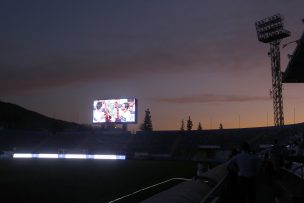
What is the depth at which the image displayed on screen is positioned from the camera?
252 feet

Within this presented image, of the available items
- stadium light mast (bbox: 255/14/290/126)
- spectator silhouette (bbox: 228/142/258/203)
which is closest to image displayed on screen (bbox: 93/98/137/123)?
stadium light mast (bbox: 255/14/290/126)

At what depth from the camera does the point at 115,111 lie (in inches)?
3068

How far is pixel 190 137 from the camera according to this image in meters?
83.9

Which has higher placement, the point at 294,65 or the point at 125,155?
the point at 294,65

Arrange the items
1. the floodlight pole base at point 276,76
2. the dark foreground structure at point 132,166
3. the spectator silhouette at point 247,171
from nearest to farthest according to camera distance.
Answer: the spectator silhouette at point 247,171, the dark foreground structure at point 132,166, the floodlight pole base at point 276,76

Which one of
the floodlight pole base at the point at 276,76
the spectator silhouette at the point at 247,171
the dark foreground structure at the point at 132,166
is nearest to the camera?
the spectator silhouette at the point at 247,171

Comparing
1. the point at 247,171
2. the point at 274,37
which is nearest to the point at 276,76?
the point at 274,37

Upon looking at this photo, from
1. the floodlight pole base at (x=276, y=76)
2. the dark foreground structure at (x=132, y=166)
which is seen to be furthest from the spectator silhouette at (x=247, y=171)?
the floodlight pole base at (x=276, y=76)

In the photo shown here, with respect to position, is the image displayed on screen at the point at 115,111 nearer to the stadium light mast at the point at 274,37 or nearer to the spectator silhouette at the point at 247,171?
the stadium light mast at the point at 274,37

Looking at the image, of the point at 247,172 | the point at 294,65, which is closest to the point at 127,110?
the point at 294,65

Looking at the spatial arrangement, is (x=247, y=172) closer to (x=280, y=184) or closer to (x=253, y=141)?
(x=280, y=184)

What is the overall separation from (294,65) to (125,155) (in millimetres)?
57713

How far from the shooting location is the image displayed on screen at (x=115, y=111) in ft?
252

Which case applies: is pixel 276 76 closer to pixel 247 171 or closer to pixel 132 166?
pixel 132 166
